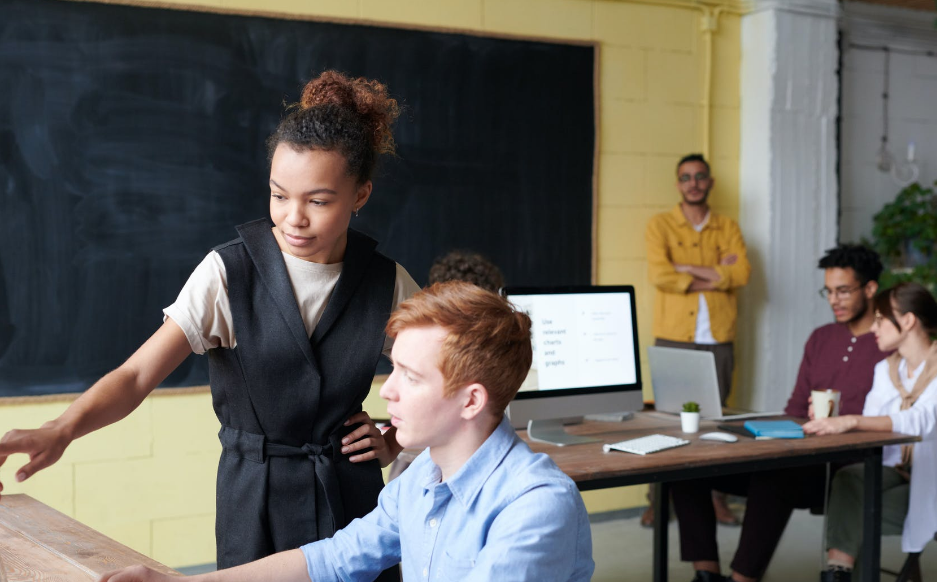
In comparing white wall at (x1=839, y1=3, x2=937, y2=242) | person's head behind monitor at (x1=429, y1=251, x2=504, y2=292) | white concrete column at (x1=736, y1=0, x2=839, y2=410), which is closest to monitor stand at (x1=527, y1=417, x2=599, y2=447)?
person's head behind monitor at (x1=429, y1=251, x2=504, y2=292)

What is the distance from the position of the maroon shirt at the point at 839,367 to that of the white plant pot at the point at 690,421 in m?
0.67

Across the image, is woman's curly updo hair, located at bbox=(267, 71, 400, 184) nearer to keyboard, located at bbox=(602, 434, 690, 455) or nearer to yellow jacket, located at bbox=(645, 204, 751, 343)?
keyboard, located at bbox=(602, 434, 690, 455)

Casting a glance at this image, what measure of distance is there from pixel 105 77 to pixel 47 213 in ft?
1.81

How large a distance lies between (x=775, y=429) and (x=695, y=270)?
1.75 m

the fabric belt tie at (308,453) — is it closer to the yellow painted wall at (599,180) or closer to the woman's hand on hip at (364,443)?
the woman's hand on hip at (364,443)

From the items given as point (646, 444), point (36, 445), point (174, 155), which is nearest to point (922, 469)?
point (646, 444)

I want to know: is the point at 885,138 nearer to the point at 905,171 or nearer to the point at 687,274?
the point at 905,171

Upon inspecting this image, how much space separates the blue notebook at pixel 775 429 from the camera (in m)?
2.95

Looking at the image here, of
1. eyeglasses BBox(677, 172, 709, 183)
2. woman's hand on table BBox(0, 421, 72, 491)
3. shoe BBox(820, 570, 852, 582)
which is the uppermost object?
eyeglasses BBox(677, 172, 709, 183)

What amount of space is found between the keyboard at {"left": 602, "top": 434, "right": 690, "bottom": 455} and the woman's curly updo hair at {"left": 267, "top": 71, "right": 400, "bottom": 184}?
1.30 m

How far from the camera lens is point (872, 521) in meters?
3.00

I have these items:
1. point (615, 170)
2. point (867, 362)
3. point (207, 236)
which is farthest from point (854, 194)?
point (207, 236)


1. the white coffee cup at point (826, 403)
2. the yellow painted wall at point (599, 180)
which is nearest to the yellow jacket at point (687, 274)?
the yellow painted wall at point (599, 180)

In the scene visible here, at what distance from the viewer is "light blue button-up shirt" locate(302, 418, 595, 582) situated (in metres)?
1.23
